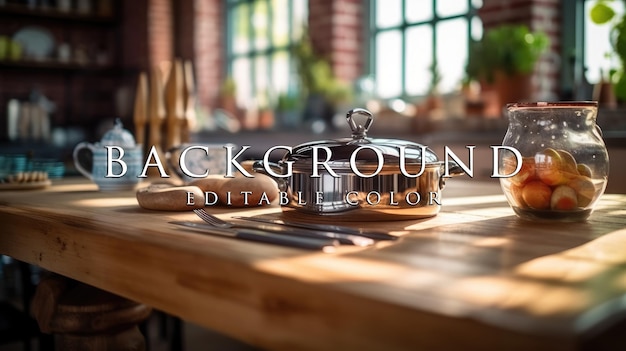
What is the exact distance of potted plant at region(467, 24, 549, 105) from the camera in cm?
297

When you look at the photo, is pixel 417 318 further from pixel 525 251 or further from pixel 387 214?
pixel 387 214

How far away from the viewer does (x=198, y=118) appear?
16.4 ft

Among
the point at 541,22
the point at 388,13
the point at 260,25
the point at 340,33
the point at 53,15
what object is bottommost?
the point at 541,22

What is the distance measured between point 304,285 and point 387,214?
15.5 inches

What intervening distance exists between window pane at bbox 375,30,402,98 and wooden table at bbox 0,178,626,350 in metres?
3.36

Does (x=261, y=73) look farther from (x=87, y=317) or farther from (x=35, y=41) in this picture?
(x=87, y=317)

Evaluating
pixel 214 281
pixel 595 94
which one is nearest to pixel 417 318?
pixel 214 281

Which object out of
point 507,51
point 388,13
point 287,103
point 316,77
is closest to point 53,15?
point 287,103

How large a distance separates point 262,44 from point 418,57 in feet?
5.25

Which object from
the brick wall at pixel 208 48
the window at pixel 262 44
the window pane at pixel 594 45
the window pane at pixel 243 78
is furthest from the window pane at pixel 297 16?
the window pane at pixel 594 45

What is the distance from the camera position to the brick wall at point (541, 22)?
315 centimetres

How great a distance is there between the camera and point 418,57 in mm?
4055

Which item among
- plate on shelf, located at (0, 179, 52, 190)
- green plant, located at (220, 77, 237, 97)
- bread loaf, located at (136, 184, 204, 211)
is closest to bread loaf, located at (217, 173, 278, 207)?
bread loaf, located at (136, 184, 204, 211)

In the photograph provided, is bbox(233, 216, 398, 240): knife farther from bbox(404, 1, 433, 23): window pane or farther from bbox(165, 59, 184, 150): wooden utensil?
bbox(404, 1, 433, 23): window pane
